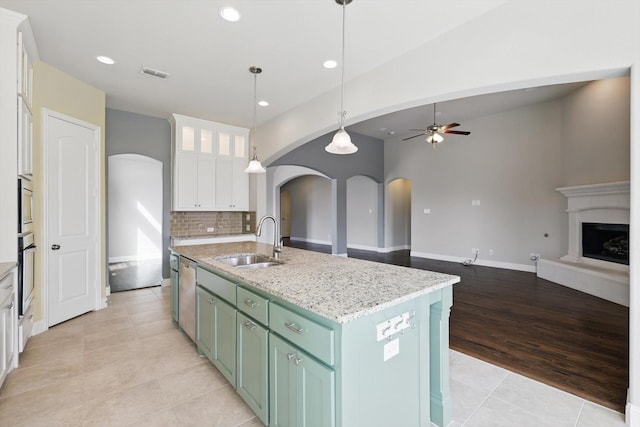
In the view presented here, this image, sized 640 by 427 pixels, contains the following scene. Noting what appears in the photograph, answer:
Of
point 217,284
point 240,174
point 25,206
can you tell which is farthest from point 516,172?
point 25,206

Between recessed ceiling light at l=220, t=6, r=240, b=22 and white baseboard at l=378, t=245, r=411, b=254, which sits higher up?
recessed ceiling light at l=220, t=6, r=240, b=22

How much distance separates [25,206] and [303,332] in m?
3.15

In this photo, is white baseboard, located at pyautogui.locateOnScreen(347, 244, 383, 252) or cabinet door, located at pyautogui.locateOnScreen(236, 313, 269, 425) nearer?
cabinet door, located at pyautogui.locateOnScreen(236, 313, 269, 425)

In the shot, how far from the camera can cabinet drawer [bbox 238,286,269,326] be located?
5.46 ft

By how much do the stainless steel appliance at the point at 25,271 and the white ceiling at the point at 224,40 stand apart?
1904mm

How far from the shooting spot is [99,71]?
11.3ft

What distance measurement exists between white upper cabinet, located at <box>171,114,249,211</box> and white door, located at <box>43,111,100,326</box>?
3.87 feet

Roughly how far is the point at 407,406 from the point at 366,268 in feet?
2.78

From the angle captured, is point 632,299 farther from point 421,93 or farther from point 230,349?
point 230,349

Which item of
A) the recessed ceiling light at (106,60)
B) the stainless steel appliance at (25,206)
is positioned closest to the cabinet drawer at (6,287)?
the stainless steel appliance at (25,206)

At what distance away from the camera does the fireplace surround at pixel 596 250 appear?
423cm

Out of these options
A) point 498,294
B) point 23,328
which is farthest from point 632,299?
point 23,328

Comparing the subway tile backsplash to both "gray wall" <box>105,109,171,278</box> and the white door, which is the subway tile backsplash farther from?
the white door

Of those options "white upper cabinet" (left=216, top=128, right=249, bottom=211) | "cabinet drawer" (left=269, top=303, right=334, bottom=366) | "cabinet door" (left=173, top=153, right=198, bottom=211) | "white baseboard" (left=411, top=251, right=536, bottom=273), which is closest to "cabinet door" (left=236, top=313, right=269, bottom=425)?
"cabinet drawer" (left=269, top=303, right=334, bottom=366)
